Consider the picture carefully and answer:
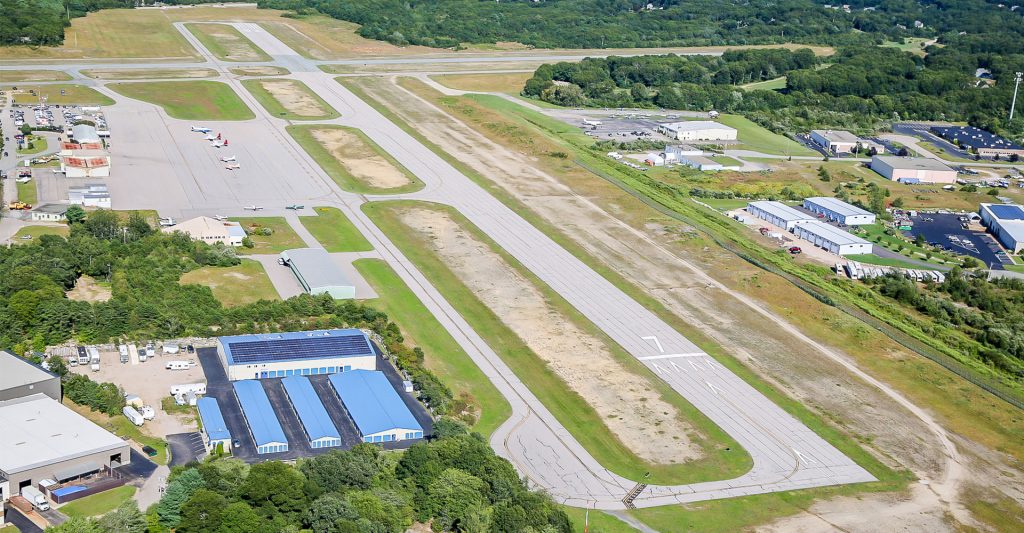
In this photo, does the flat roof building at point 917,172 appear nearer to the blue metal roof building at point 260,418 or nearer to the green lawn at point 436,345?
the green lawn at point 436,345

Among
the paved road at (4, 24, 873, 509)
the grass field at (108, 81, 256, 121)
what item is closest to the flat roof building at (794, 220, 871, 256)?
the paved road at (4, 24, 873, 509)

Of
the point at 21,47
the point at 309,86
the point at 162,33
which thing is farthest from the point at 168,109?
the point at 162,33

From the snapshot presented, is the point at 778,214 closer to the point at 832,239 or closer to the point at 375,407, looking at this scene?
the point at 832,239

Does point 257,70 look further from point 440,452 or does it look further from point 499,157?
point 440,452

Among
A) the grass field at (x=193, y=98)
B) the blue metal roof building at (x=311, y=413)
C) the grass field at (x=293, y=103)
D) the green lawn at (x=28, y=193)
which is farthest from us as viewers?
the grass field at (x=293, y=103)

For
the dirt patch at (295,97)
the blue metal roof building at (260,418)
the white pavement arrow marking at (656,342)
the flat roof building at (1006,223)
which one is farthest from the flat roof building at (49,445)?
the dirt patch at (295,97)

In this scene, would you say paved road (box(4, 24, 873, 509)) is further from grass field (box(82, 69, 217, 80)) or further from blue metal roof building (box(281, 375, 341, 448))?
grass field (box(82, 69, 217, 80))
